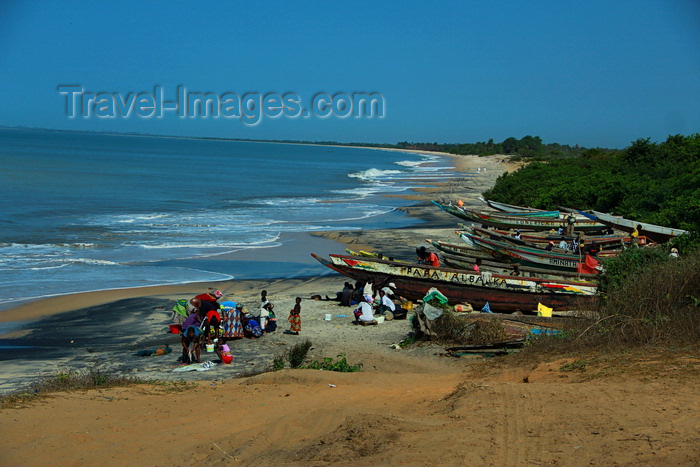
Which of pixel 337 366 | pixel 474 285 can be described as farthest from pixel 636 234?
pixel 337 366

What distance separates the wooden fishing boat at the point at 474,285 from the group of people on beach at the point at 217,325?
3.26 meters

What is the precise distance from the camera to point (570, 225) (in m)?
25.2

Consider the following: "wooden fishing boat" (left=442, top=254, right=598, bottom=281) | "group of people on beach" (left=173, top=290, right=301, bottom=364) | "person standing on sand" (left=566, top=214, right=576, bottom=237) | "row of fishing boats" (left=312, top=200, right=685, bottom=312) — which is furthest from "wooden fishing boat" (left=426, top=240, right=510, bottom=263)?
"group of people on beach" (left=173, top=290, right=301, bottom=364)

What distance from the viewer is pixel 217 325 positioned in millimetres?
11555

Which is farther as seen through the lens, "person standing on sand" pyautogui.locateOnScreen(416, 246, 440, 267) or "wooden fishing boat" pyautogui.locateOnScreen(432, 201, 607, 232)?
"wooden fishing boat" pyautogui.locateOnScreen(432, 201, 607, 232)

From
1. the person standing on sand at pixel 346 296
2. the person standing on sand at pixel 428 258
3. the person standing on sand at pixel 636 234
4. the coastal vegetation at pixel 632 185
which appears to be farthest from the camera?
the coastal vegetation at pixel 632 185

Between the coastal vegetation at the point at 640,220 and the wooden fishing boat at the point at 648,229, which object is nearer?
the coastal vegetation at the point at 640,220

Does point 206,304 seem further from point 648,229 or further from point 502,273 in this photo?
point 648,229

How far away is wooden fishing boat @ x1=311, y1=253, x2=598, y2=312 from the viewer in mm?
14174

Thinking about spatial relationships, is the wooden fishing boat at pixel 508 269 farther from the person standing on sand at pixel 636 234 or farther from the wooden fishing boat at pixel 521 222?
the wooden fishing boat at pixel 521 222

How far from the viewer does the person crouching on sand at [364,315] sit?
44.5ft

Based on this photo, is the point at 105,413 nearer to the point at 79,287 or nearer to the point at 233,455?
the point at 233,455

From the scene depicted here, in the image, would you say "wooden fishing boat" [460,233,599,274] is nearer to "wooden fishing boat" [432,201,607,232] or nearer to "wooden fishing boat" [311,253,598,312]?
"wooden fishing boat" [311,253,598,312]

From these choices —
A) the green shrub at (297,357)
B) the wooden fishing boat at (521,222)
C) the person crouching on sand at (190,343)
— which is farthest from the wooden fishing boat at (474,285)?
the wooden fishing boat at (521,222)
